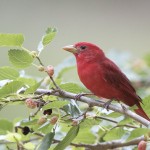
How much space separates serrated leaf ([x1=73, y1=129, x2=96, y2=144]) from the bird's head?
1.58ft

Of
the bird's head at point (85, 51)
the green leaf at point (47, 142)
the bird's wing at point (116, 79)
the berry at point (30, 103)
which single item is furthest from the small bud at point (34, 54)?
the bird's head at point (85, 51)

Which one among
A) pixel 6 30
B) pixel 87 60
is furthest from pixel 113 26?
pixel 87 60

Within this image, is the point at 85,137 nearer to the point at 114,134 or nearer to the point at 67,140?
the point at 114,134

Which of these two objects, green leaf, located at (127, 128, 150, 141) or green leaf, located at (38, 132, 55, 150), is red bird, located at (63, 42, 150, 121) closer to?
green leaf, located at (127, 128, 150, 141)

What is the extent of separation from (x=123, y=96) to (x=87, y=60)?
0.24 m

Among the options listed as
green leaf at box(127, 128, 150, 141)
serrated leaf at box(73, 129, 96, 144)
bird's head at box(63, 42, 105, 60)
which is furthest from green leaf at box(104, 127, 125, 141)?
bird's head at box(63, 42, 105, 60)

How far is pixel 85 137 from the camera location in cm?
230

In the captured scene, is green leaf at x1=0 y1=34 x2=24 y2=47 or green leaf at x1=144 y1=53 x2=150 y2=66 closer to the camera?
green leaf at x1=0 y1=34 x2=24 y2=47

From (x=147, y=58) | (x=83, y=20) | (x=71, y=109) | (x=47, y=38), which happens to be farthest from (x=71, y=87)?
Result: (x=83, y=20)

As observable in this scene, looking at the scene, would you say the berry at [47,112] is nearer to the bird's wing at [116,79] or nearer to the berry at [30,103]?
the berry at [30,103]

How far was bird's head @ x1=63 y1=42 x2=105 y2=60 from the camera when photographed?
273cm

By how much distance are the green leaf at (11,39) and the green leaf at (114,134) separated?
1.48 feet

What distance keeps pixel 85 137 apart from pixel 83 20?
21.1 feet

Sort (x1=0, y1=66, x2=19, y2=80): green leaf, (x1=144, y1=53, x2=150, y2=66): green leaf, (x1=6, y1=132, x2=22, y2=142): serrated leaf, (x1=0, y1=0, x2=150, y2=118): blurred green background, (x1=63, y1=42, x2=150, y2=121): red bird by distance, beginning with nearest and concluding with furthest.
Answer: (x1=0, y1=66, x2=19, y2=80): green leaf, (x1=6, y1=132, x2=22, y2=142): serrated leaf, (x1=63, y1=42, x2=150, y2=121): red bird, (x1=144, y1=53, x2=150, y2=66): green leaf, (x1=0, y1=0, x2=150, y2=118): blurred green background
